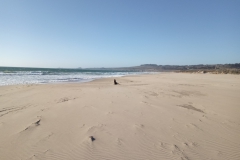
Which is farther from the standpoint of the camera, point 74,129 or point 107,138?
point 74,129

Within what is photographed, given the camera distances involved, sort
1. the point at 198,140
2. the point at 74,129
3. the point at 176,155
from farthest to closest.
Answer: the point at 74,129 → the point at 198,140 → the point at 176,155

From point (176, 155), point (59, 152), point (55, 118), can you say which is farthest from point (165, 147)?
point (55, 118)

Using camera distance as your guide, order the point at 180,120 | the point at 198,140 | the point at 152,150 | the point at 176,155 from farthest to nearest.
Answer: the point at 180,120 < the point at 198,140 < the point at 152,150 < the point at 176,155

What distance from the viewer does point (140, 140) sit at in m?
3.52

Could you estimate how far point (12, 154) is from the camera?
3.01 metres

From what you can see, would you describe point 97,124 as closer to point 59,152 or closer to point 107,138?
point 107,138

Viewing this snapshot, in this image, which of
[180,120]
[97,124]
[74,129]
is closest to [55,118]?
[74,129]

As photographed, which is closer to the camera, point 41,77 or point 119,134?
point 119,134

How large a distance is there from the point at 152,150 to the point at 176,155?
0.49 metres

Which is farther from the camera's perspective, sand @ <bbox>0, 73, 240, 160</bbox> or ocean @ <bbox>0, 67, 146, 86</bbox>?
ocean @ <bbox>0, 67, 146, 86</bbox>

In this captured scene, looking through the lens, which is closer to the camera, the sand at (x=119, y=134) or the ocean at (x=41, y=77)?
the sand at (x=119, y=134)

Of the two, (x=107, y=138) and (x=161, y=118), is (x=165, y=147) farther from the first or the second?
(x=161, y=118)

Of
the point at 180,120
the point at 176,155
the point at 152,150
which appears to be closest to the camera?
the point at 176,155

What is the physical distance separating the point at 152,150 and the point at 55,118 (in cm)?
335
